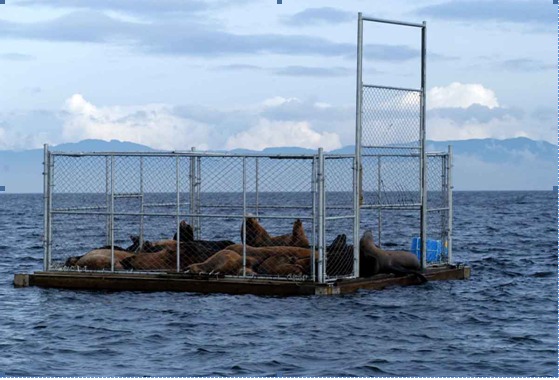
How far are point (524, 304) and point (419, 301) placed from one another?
2.59 m

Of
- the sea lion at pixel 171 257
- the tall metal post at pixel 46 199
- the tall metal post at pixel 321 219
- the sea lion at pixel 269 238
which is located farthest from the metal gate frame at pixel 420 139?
the tall metal post at pixel 46 199

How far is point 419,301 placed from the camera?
2503 cm

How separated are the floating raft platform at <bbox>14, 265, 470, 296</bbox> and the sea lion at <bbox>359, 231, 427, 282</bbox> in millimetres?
177

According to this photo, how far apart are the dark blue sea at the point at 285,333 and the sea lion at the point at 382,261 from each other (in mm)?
705

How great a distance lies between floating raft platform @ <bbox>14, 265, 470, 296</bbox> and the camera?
81.0ft

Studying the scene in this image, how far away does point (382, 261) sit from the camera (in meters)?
A: 26.9

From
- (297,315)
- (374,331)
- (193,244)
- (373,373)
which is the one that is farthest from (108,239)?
(373,373)

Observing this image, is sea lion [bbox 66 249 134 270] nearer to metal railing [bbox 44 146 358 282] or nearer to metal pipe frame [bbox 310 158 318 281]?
metal railing [bbox 44 146 358 282]

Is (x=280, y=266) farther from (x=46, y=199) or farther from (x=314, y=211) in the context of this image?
(x=46, y=199)

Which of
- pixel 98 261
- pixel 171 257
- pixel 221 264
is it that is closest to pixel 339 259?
pixel 221 264

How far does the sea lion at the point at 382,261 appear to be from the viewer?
2670 centimetres

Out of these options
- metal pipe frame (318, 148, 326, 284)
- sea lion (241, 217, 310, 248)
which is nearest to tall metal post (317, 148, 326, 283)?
metal pipe frame (318, 148, 326, 284)

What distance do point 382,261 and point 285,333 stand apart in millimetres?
6311

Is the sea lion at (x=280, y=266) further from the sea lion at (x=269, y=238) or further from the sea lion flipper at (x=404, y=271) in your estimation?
the sea lion flipper at (x=404, y=271)
